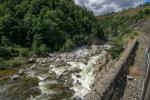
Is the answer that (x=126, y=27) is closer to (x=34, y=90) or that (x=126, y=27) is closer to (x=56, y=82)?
(x=56, y=82)

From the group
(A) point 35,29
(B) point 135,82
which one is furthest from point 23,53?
(B) point 135,82

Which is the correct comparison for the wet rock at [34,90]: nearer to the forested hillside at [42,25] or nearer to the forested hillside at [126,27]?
the forested hillside at [126,27]

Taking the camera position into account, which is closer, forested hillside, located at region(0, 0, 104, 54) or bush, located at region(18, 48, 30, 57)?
bush, located at region(18, 48, 30, 57)

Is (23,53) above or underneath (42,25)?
underneath

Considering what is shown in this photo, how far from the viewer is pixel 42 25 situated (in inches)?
1988

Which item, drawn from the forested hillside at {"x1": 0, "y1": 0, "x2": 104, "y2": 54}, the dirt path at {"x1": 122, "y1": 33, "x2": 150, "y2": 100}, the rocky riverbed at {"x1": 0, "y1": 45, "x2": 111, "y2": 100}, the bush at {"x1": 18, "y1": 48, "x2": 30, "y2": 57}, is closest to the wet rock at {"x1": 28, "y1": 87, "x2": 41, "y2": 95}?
the rocky riverbed at {"x1": 0, "y1": 45, "x2": 111, "y2": 100}

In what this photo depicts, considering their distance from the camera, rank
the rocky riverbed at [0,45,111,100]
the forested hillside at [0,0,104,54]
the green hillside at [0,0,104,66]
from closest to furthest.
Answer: the rocky riverbed at [0,45,111,100] → the green hillside at [0,0,104,66] → the forested hillside at [0,0,104,54]

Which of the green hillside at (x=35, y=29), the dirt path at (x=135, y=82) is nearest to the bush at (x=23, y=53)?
the green hillside at (x=35, y=29)

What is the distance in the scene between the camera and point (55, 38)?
5144cm

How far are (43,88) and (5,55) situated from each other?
21.4m

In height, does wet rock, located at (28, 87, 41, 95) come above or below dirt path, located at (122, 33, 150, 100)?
below

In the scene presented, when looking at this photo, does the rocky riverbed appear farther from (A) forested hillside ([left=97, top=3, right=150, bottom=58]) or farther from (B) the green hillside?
(A) forested hillside ([left=97, top=3, right=150, bottom=58])

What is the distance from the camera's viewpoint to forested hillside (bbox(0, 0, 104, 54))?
49.6 metres

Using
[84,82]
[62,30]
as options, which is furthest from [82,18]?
[84,82]
